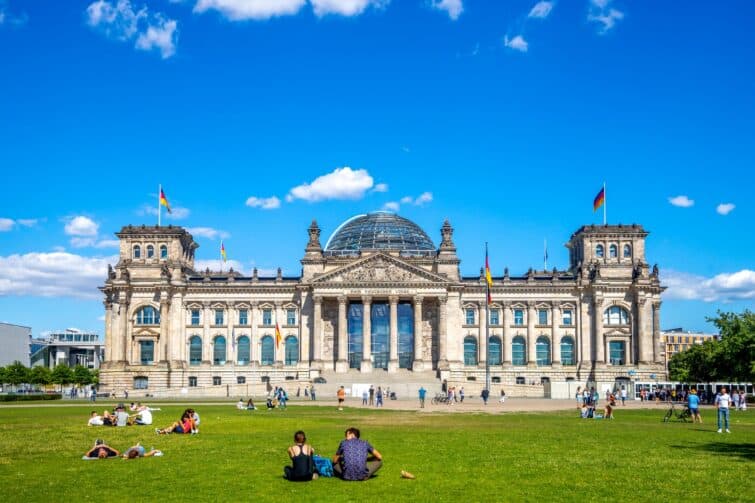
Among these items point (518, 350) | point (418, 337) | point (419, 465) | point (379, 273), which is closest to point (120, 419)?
point (419, 465)

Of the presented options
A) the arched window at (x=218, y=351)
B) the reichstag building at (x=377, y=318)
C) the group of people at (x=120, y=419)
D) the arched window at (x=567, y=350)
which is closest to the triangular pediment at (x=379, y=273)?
the reichstag building at (x=377, y=318)

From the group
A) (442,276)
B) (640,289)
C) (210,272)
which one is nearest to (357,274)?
(442,276)

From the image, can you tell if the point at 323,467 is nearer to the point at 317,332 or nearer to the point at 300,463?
the point at 300,463

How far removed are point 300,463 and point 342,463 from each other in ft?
4.38

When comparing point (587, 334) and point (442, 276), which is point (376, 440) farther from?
point (587, 334)

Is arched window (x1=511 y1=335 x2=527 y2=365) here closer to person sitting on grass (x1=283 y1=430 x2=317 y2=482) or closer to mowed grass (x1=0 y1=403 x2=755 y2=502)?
mowed grass (x1=0 y1=403 x2=755 y2=502)

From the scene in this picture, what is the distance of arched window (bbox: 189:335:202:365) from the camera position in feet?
409

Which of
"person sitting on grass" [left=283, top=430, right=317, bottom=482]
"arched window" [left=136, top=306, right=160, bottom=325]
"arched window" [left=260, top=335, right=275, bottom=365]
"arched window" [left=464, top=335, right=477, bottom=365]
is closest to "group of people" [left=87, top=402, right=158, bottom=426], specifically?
"person sitting on grass" [left=283, top=430, right=317, bottom=482]

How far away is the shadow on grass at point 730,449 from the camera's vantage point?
31.2 m

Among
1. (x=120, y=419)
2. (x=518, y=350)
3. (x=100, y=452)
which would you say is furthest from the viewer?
(x=518, y=350)

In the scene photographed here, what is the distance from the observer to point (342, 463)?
24.4 meters

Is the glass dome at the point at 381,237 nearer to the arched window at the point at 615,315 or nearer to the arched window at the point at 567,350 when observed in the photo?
the arched window at the point at 567,350

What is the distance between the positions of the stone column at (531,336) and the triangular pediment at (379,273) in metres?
14.5

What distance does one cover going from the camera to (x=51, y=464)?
28.0 meters
